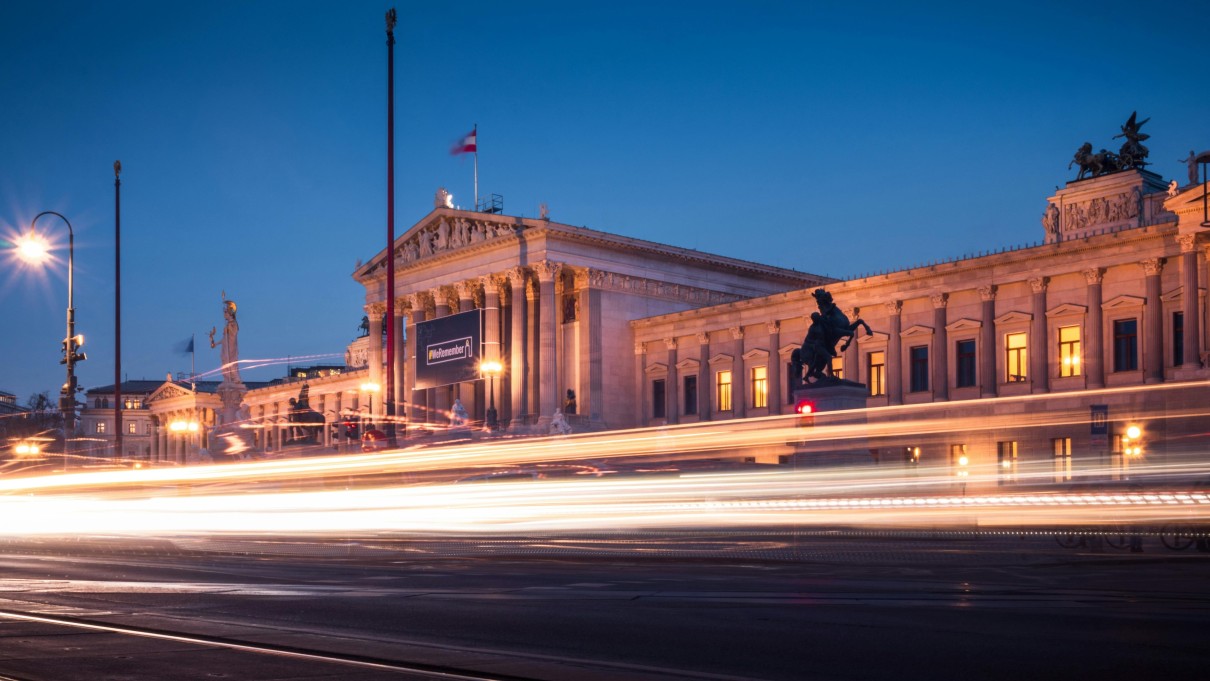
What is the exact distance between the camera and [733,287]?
83.2 metres

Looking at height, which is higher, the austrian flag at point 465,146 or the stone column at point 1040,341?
the austrian flag at point 465,146

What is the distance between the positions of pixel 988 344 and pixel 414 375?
3828 cm

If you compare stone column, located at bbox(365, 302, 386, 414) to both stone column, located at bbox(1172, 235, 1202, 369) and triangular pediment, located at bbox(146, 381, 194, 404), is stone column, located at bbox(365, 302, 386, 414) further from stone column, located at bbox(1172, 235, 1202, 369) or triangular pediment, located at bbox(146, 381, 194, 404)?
stone column, located at bbox(1172, 235, 1202, 369)

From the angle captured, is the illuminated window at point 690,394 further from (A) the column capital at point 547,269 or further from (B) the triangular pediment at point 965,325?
(B) the triangular pediment at point 965,325

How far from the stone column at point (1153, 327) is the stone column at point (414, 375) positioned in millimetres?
45198

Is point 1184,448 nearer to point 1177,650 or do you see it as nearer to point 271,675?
point 1177,650

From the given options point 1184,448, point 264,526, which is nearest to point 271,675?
point 264,526

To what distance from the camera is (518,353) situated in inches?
3019

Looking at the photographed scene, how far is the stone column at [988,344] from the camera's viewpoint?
59.8m

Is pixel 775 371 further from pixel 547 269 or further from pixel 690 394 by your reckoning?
pixel 547 269

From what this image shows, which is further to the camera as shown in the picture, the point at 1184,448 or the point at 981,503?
the point at 1184,448

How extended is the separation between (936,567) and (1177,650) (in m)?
9.92

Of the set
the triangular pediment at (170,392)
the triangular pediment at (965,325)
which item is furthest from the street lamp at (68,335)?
the triangular pediment at (170,392)

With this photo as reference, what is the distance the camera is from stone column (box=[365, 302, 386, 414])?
8781cm
